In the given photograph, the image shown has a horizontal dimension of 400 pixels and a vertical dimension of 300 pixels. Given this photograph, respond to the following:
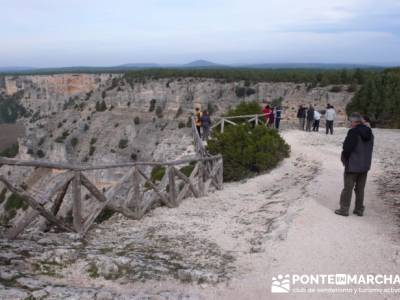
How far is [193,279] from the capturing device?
476 cm

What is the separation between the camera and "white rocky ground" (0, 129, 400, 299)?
4.48m

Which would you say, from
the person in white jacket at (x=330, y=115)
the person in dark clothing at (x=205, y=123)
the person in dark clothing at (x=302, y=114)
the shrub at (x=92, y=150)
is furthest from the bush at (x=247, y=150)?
the shrub at (x=92, y=150)

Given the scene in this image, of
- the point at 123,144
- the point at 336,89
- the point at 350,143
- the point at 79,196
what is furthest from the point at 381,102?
the point at 123,144

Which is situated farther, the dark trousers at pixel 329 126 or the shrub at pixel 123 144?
the shrub at pixel 123 144

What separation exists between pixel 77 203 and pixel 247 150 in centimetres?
866

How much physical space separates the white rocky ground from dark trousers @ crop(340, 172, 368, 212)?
24 cm

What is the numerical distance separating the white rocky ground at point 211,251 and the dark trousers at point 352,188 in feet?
0.78

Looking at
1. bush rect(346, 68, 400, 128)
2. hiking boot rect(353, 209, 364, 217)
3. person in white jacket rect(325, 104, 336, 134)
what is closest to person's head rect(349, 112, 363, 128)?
hiking boot rect(353, 209, 364, 217)

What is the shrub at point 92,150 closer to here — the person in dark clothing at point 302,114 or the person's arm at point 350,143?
the person in dark clothing at point 302,114

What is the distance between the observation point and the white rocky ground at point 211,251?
4480 millimetres

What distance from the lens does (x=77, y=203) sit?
6031mm

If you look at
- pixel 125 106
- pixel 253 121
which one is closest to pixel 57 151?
pixel 125 106

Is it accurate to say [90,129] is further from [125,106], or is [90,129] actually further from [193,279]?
[193,279]

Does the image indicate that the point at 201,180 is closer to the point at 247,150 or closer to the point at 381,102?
the point at 247,150
